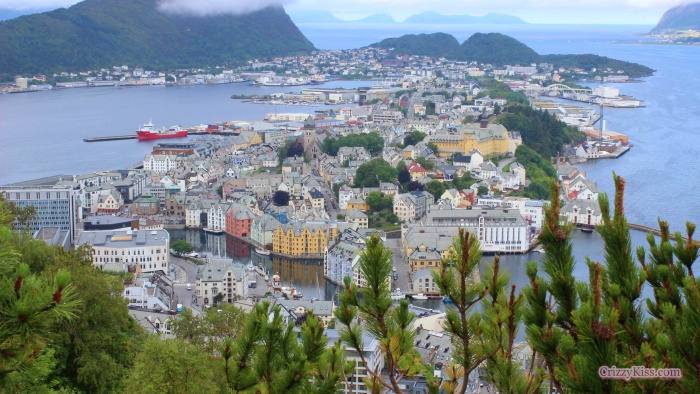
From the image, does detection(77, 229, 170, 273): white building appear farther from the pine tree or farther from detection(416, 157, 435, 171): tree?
the pine tree

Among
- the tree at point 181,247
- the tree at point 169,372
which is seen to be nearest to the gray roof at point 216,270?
the tree at point 181,247

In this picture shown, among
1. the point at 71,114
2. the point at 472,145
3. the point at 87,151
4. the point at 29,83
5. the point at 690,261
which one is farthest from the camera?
the point at 29,83

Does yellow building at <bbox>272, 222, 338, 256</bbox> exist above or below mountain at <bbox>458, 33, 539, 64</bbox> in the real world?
below

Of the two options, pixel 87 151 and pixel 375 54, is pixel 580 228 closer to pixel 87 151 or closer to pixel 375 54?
pixel 87 151

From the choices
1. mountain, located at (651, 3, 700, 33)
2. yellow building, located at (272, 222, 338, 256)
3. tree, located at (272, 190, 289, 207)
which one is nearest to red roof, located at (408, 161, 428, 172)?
tree, located at (272, 190, 289, 207)

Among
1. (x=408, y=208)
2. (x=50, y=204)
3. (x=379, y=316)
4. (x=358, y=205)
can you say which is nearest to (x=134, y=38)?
(x=358, y=205)

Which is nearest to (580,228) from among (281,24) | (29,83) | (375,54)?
(29,83)
